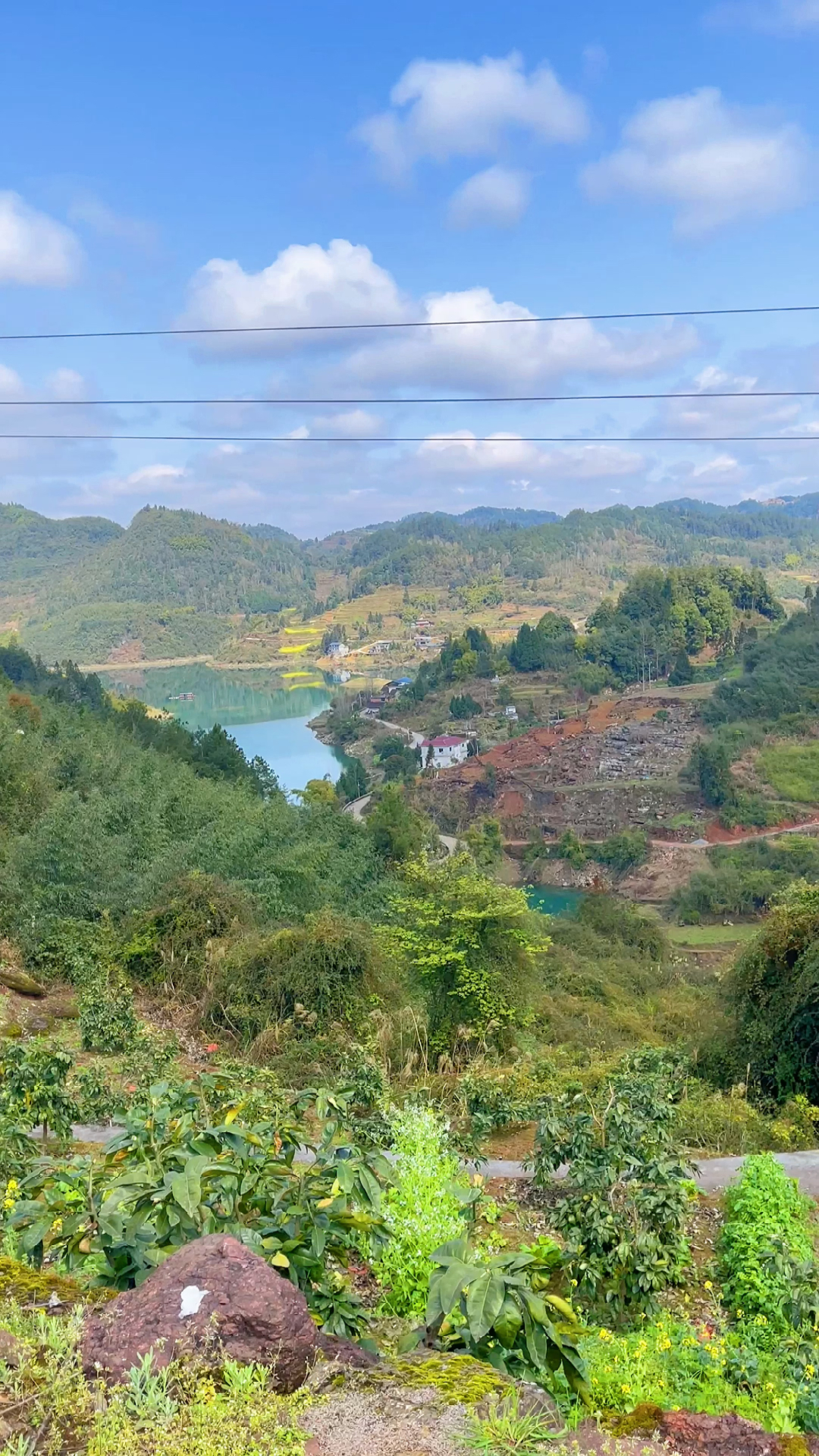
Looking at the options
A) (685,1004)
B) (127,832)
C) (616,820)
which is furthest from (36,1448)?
(616,820)

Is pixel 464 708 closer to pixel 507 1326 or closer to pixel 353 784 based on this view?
pixel 353 784

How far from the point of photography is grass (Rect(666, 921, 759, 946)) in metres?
32.9

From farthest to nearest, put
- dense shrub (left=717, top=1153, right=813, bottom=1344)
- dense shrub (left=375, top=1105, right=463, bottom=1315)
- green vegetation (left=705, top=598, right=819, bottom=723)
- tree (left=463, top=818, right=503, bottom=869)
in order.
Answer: green vegetation (left=705, top=598, right=819, bottom=723) < tree (left=463, top=818, right=503, bottom=869) < dense shrub (left=717, top=1153, right=813, bottom=1344) < dense shrub (left=375, top=1105, right=463, bottom=1315)

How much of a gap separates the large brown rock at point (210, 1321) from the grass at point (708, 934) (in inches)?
1258

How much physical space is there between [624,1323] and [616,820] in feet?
157

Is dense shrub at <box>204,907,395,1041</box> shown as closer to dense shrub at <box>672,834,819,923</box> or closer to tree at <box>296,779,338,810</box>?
tree at <box>296,779,338,810</box>

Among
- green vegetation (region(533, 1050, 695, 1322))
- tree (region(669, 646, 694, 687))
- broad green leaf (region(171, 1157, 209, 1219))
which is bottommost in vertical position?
tree (region(669, 646, 694, 687))

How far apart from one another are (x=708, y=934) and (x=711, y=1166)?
103ft

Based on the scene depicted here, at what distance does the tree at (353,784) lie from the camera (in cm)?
4809

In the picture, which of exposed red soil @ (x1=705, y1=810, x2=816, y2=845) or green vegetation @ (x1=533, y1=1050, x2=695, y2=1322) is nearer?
green vegetation @ (x1=533, y1=1050, x2=695, y2=1322)

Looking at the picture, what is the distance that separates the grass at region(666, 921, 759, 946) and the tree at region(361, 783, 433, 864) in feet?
34.3

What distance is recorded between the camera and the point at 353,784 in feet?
161

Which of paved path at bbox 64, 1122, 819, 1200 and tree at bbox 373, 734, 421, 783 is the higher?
paved path at bbox 64, 1122, 819, 1200

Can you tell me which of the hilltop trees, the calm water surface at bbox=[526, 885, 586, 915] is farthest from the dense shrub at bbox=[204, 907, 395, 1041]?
the hilltop trees
